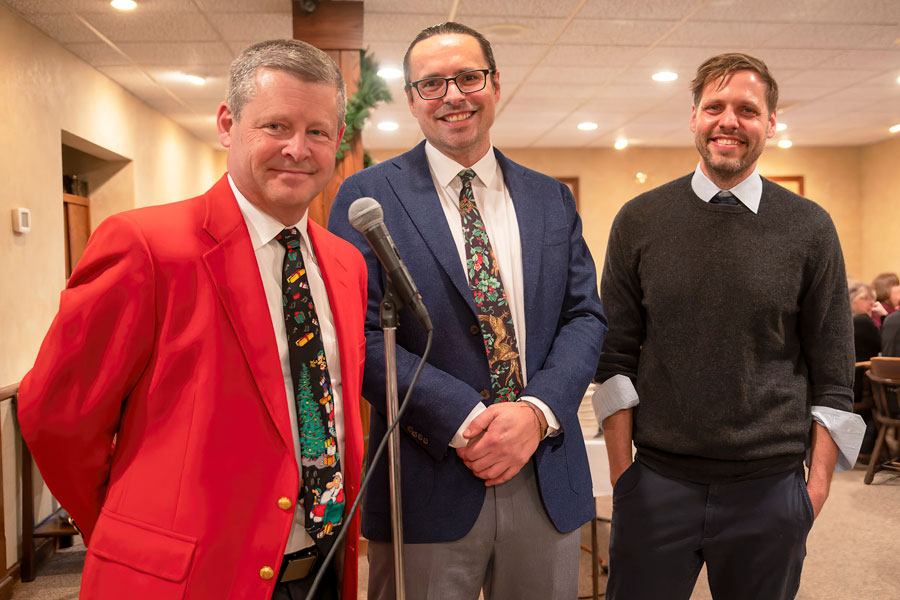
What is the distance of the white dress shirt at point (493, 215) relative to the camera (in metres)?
1.53

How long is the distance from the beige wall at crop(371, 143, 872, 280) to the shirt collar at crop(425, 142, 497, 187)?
849 cm

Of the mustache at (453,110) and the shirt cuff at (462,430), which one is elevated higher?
the mustache at (453,110)

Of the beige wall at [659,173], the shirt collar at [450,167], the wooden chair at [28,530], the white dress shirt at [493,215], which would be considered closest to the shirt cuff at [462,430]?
the white dress shirt at [493,215]

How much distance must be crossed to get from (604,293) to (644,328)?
137 millimetres

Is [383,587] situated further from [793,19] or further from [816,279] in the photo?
[793,19]

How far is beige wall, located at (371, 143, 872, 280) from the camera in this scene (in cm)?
1012

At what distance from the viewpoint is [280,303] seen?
1191mm

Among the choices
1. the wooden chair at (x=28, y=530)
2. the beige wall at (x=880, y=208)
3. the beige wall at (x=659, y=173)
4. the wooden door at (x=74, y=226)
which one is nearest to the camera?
the wooden chair at (x=28, y=530)

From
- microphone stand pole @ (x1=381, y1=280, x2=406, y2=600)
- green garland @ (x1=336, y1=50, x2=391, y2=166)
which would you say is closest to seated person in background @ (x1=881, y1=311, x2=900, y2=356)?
green garland @ (x1=336, y1=50, x2=391, y2=166)

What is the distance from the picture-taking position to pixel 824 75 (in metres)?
6.15

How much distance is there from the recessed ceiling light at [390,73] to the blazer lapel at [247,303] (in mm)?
4639

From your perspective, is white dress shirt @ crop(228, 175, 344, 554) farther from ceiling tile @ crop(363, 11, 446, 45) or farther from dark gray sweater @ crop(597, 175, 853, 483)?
ceiling tile @ crop(363, 11, 446, 45)

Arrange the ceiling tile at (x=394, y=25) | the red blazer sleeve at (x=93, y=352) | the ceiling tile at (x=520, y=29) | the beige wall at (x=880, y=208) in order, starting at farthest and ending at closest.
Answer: the beige wall at (x=880, y=208)
the ceiling tile at (x=520, y=29)
the ceiling tile at (x=394, y=25)
the red blazer sleeve at (x=93, y=352)

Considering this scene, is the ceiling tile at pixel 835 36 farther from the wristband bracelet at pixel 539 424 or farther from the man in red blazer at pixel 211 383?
the man in red blazer at pixel 211 383
